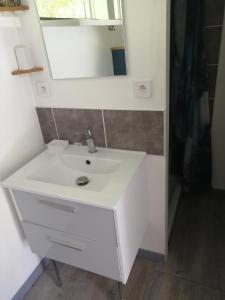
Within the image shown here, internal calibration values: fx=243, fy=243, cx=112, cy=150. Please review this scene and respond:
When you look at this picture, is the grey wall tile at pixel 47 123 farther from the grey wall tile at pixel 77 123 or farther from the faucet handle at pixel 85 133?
the faucet handle at pixel 85 133

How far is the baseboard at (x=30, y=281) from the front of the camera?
1548 millimetres

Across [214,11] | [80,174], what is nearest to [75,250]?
[80,174]

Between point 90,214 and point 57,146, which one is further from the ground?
point 57,146

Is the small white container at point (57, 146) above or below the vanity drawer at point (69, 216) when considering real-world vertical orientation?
above

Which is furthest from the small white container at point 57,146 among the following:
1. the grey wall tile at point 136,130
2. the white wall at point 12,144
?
the grey wall tile at point 136,130

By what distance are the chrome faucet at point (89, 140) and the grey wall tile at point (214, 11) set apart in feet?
4.09

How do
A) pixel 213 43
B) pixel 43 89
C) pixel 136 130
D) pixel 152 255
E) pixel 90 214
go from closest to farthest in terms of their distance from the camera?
1. pixel 90 214
2. pixel 136 130
3. pixel 43 89
4. pixel 152 255
5. pixel 213 43

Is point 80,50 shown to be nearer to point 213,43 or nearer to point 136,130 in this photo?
point 136,130

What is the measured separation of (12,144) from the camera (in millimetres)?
1416

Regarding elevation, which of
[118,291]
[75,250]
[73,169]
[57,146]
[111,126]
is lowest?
[118,291]

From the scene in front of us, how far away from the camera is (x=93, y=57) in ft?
4.27

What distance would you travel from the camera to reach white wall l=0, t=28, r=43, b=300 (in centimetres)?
133

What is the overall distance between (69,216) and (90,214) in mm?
135

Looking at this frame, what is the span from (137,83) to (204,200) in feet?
4.77
